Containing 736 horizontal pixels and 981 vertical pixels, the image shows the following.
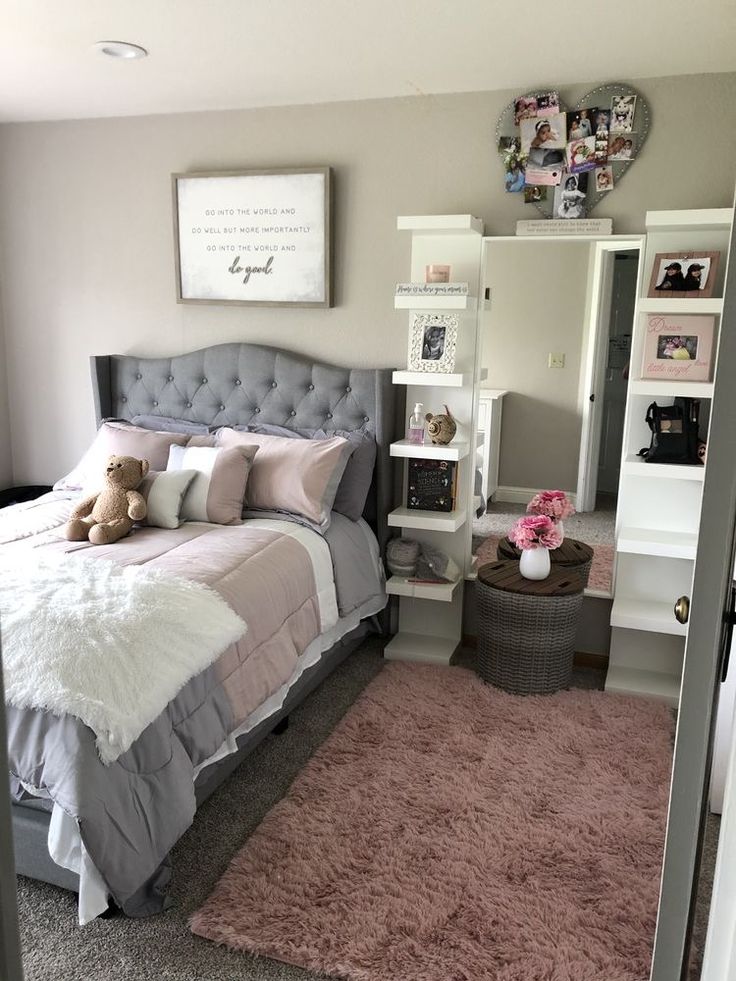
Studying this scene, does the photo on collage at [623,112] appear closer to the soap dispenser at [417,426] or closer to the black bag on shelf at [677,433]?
the black bag on shelf at [677,433]

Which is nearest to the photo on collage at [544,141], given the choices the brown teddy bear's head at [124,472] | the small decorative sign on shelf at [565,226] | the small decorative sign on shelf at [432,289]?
the small decorative sign on shelf at [565,226]

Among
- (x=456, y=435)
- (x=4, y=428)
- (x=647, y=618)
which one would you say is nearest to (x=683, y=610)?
(x=647, y=618)

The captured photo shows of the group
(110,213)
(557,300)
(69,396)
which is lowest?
(69,396)

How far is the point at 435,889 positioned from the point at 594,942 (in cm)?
41

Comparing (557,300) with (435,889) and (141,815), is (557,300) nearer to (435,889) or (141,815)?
(435,889)

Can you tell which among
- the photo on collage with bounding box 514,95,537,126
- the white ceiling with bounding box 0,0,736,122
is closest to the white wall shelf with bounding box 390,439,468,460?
the photo on collage with bounding box 514,95,537,126

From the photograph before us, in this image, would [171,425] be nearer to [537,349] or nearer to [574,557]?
[537,349]

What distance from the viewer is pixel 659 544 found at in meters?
3.18

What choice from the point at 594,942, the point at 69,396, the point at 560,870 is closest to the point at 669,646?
the point at 560,870

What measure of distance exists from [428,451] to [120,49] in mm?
1873

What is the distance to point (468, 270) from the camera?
3457mm

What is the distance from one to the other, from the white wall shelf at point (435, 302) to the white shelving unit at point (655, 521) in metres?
0.66

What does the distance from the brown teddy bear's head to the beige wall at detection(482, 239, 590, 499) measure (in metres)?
1.50

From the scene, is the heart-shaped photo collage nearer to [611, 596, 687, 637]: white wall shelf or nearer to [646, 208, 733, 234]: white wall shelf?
[646, 208, 733, 234]: white wall shelf
